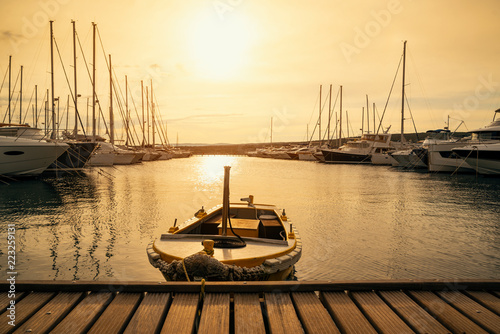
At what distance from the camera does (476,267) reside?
396 inches

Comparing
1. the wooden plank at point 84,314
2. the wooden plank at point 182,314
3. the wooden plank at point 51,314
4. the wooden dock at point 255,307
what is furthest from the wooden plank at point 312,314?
the wooden plank at point 51,314

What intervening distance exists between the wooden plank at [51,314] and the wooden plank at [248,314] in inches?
80.3

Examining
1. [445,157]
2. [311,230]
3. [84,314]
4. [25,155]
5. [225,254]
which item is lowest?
[311,230]

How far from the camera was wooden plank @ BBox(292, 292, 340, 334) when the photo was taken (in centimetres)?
382

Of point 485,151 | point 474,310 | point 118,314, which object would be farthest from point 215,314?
point 485,151

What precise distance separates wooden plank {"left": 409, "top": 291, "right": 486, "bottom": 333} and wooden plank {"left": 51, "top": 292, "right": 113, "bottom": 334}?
4.06 metres

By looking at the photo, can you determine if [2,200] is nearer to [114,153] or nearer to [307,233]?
[307,233]

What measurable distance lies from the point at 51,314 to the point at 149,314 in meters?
1.13

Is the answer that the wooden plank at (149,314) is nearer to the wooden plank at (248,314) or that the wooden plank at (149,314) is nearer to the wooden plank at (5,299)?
the wooden plank at (248,314)

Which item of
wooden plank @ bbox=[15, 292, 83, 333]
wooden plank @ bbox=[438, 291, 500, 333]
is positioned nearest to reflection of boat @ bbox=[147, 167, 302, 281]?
wooden plank @ bbox=[15, 292, 83, 333]

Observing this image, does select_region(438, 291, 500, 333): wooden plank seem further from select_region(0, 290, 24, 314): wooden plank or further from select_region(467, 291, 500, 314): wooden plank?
select_region(0, 290, 24, 314): wooden plank

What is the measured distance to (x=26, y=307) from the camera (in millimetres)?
4059

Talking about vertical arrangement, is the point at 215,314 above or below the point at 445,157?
below

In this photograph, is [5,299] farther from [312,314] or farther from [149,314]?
[312,314]
